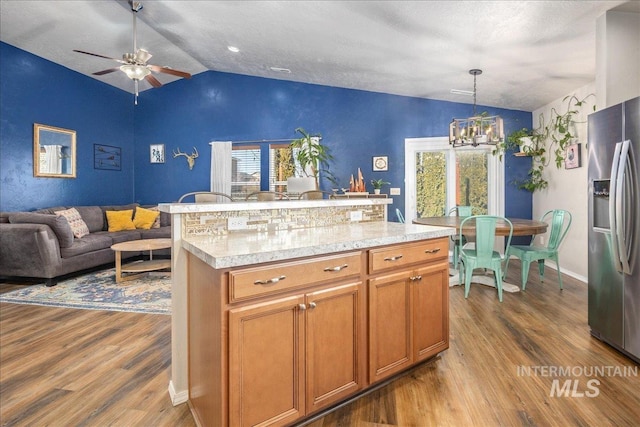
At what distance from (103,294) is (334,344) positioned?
10.8ft

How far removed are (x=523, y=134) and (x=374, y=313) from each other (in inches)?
186

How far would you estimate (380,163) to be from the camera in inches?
238

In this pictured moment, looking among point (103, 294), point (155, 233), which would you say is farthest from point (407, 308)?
point (155, 233)

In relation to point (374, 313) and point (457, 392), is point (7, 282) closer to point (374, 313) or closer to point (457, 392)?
point (374, 313)

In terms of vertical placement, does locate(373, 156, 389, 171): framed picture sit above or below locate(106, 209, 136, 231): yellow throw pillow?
above

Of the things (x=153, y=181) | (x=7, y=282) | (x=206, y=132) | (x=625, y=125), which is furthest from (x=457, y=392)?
(x=153, y=181)

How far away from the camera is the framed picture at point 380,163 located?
6.02 m

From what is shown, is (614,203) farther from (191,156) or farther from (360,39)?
(191,156)

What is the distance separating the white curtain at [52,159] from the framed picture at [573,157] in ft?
24.6

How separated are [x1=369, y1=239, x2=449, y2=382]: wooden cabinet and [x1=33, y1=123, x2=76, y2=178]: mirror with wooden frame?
581 centimetres

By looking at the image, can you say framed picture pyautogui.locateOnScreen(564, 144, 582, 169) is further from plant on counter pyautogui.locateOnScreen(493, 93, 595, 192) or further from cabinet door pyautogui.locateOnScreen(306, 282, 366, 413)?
cabinet door pyautogui.locateOnScreen(306, 282, 366, 413)

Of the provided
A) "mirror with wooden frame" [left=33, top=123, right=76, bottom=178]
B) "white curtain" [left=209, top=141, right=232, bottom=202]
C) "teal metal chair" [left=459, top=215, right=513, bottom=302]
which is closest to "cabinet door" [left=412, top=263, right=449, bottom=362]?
"teal metal chair" [left=459, top=215, right=513, bottom=302]

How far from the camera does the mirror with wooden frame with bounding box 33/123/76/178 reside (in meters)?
5.29

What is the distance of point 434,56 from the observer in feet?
12.8
